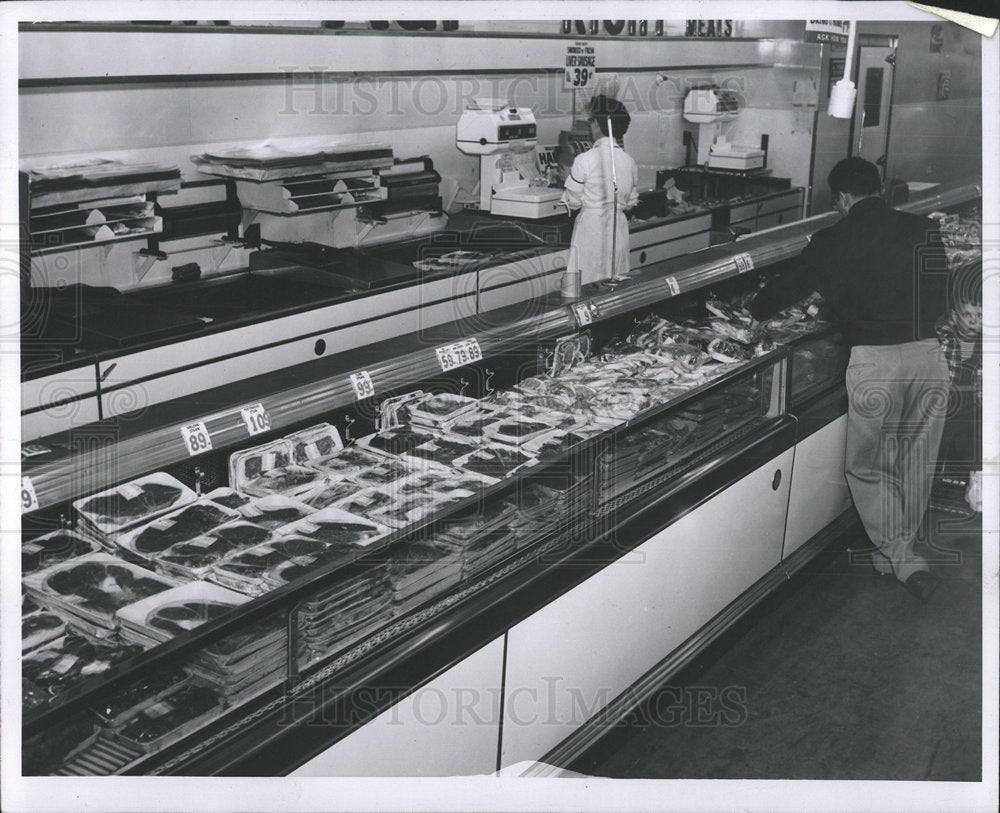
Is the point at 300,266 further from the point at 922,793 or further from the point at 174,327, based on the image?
the point at 922,793

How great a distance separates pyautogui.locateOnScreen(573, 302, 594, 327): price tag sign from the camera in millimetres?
3336

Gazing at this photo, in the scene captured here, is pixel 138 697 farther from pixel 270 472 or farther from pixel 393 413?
pixel 393 413

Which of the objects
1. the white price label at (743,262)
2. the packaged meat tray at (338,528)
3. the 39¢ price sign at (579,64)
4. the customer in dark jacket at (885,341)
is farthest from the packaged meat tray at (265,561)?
the 39¢ price sign at (579,64)

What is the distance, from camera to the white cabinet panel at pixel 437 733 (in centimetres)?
200

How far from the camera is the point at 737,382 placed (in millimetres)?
3396

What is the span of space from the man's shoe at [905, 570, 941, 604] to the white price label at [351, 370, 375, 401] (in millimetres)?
2253

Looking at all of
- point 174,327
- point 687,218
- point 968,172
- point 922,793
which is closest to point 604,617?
point 922,793

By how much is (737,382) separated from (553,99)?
4.04m

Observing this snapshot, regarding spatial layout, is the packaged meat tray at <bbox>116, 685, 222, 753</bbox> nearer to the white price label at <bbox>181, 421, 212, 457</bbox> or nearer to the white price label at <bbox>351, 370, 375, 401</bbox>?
the white price label at <bbox>181, 421, 212, 457</bbox>

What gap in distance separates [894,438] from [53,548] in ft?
9.77

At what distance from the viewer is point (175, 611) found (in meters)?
1.98

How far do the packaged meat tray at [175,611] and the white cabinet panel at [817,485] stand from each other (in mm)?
2284

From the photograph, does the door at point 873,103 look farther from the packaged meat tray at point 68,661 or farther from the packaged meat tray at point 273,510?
the packaged meat tray at point 68,661

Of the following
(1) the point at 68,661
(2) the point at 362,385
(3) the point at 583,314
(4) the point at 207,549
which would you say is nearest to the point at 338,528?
(4) the point at 207,549
